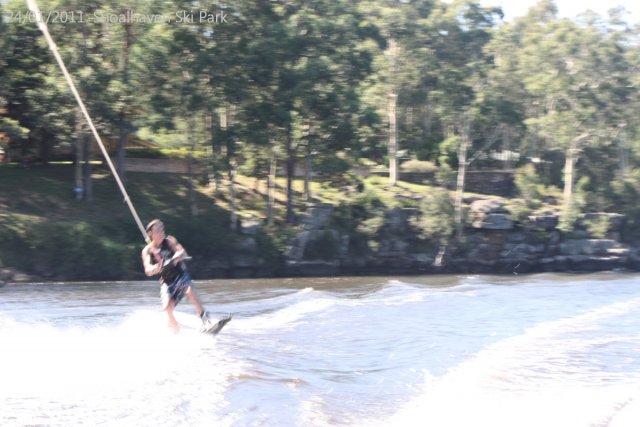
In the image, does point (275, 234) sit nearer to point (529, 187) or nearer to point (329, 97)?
point (329, 97)

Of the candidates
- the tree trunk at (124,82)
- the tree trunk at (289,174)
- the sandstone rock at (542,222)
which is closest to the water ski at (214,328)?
the tree trunk at (124,82)

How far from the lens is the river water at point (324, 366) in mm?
9383

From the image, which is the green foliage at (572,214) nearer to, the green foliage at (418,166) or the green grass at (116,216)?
the green grass at (116,216)

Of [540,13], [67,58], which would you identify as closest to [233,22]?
[67,58]

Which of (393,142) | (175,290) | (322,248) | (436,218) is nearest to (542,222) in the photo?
(436,218)

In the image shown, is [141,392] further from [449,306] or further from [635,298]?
[635,298]

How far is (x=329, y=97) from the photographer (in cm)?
3894

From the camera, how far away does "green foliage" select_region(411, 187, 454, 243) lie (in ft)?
139

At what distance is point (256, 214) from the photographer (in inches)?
1618

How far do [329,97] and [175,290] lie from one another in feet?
Answer: 84.3

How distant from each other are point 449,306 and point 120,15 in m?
21.9

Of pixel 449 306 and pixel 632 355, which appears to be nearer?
pixel 632 355

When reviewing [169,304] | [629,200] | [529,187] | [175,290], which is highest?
[529,187]

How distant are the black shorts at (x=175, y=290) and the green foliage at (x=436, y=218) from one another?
94.6 feet
